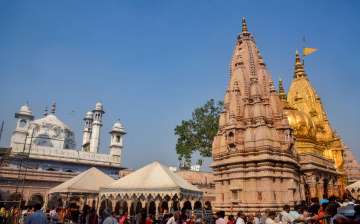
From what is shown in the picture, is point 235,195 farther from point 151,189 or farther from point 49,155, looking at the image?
point 49,155

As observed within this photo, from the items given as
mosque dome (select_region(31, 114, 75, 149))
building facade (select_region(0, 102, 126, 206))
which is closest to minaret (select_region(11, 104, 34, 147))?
building facade (select_region(0, 102, 126, 206))

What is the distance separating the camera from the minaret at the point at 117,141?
2112 inches

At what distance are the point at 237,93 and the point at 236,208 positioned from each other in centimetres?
910

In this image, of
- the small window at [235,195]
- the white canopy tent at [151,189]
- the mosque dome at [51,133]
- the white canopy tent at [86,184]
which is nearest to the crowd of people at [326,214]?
the white canopy tent at [151,189]

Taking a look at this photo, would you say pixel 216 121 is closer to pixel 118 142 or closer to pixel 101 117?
pixel 118 142

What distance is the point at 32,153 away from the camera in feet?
145

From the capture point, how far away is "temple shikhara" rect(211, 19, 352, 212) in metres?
20.0

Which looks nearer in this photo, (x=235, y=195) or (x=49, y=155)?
(x=235, y=195)

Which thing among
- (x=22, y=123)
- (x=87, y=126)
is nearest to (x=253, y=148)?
(x=22, y=123)

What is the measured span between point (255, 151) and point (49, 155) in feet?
116

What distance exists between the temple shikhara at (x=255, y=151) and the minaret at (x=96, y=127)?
40489 millimetres

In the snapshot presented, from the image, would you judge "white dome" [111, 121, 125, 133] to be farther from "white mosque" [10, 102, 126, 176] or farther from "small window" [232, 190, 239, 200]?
"small window" [232, 190, 239, 200]

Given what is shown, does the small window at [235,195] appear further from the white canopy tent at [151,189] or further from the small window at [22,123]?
the small window at [22,123]

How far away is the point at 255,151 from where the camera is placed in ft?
68.7
